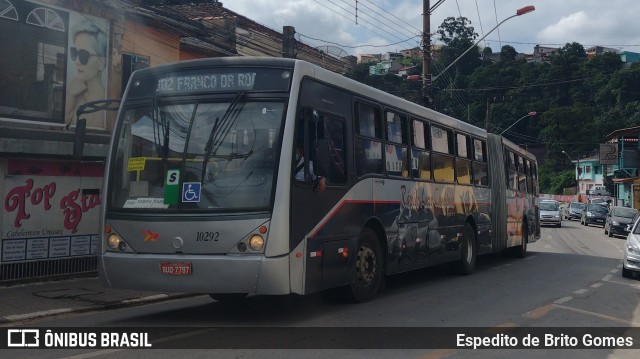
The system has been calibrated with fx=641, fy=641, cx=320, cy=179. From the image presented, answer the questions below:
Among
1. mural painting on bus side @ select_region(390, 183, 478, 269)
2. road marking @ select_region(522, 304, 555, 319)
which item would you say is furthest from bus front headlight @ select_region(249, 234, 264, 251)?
road marking @ select_region(522, 304, 555, 319)

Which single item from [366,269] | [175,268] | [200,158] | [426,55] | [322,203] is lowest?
[366,269]

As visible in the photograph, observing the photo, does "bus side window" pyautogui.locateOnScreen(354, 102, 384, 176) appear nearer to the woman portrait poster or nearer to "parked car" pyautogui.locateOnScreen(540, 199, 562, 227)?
the woman portrait poster

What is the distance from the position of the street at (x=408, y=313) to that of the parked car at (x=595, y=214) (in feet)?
105

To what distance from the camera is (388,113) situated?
10.8 meters

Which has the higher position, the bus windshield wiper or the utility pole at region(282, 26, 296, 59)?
the utility pole at region(282, 26, 296, 59)

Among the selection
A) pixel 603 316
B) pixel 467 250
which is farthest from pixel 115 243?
pixel 467 250

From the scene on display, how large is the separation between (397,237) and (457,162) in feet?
13.3

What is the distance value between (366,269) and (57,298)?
503cm

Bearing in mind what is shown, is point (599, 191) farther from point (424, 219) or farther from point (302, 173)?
point (302, 173)

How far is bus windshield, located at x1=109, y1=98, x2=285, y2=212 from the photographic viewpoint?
7695mm

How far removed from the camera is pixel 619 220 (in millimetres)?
32562

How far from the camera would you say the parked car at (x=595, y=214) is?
4362 cm

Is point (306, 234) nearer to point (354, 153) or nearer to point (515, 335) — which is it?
point (354, 153)

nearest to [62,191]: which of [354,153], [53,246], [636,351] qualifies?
[53,246]
